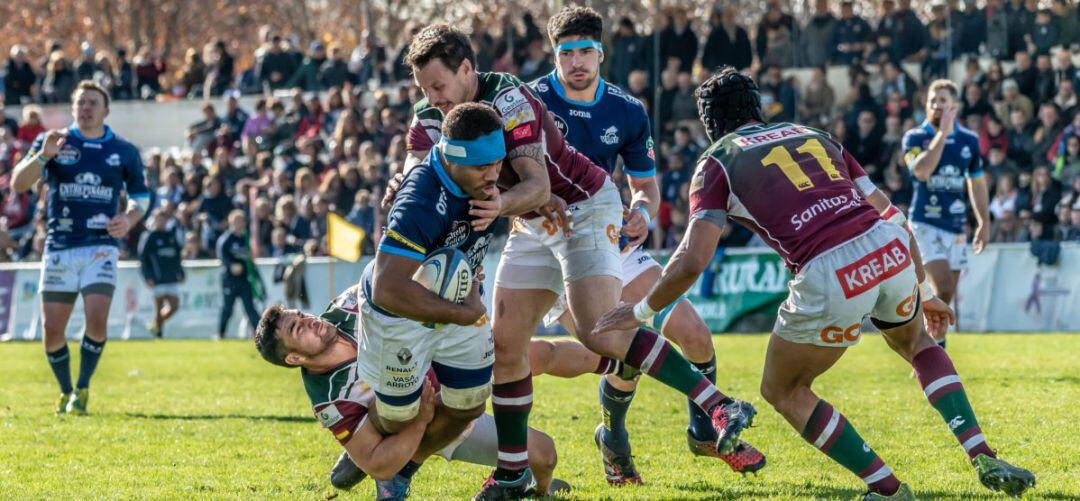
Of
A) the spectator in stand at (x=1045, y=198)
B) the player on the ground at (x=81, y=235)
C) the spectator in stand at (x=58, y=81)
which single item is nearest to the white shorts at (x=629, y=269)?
the player on the ground at (x=81, y=235)

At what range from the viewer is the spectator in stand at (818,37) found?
22312 millimetres

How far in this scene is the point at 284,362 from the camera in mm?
6883

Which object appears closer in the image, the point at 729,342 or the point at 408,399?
the point at 408,399

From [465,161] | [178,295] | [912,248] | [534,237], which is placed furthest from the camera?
[178,295]

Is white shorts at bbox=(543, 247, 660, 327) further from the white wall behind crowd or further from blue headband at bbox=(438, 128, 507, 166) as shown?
the white wall behind crowd

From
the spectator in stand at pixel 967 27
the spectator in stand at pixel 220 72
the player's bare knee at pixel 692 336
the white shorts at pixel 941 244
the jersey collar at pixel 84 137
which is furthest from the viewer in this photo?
the spectator in stand at pixel 220 72

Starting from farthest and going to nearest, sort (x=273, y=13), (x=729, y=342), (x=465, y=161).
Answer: (x=273, y=13) < (x=729, y=342) < (x=465, y=161)

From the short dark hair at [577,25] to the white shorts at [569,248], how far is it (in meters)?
1.08

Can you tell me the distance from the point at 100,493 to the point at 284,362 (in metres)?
1.25

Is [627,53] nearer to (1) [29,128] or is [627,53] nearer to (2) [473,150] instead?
(1) [29,128]

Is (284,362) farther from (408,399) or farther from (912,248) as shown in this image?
(912,248)

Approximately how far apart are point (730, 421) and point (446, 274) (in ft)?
4.72

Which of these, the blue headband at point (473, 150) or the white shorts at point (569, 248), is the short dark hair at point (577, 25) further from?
the blue headband at point (473, 150)

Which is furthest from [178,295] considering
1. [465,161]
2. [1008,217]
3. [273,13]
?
[273,13]
